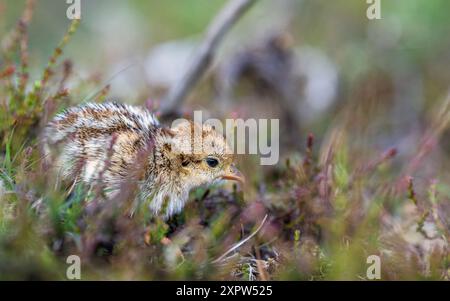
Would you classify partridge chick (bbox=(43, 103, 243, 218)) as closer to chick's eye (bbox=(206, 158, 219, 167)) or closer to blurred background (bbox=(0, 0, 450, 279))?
chick's eye (bbox=(206, 158, 219, 167))

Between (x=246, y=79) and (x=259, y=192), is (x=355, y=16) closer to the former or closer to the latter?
(x=246, y=79)

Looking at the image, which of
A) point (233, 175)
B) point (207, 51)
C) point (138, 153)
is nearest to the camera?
point (138, 153)

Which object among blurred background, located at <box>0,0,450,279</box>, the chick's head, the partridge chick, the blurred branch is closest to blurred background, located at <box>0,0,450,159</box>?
blurred background, located at <box>0,0,450,279</box>

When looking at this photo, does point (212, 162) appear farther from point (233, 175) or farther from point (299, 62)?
point (299, 62)

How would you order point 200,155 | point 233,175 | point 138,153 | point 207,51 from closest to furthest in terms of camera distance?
point 138,153 < point 200,155 < point 233,175 < point 207,51

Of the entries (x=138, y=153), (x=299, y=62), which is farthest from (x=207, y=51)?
(x=138, y=153)

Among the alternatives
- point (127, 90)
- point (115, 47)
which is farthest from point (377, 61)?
point (115, 47)
